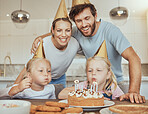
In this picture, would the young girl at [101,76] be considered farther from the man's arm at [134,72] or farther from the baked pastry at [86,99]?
the baked pastry at [86,99]

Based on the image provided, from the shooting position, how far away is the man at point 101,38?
132 cm

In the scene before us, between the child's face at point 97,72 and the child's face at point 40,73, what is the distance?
0.91ft

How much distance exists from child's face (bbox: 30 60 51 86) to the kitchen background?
234 cm

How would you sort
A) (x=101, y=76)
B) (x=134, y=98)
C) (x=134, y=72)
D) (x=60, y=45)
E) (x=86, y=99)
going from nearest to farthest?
(x=86, y=99) < (x=134, y=98) < (x=101, y=76) < (x=134, y=72) < (x=60, y=45)

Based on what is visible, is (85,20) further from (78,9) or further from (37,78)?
(37,78)

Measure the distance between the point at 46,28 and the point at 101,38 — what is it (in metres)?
3.37

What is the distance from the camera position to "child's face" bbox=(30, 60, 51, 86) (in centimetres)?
126

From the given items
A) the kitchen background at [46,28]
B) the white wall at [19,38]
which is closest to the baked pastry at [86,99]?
the kitchen background at [46,28]

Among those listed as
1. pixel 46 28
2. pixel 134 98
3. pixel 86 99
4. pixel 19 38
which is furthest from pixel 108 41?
pixel 19 38

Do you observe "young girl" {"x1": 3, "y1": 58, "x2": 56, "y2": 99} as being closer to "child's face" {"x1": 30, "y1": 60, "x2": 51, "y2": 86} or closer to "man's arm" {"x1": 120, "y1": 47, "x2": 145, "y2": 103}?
"child's face" {"x1": 30, "y1": 60, "x2": 51, "y2": 86}

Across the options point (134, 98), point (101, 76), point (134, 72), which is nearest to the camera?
point (134, 98)

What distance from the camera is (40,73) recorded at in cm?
127

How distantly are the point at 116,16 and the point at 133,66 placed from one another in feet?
4.74

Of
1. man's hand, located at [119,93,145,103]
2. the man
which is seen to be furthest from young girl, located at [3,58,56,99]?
man's hand, located at [119,93,145,103]
